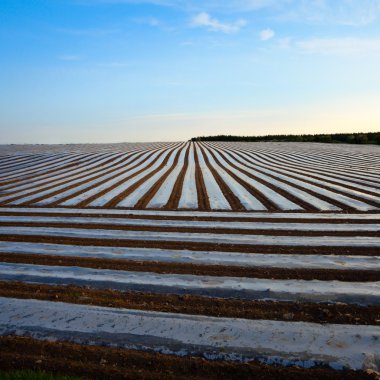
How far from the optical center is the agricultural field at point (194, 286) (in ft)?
11.5

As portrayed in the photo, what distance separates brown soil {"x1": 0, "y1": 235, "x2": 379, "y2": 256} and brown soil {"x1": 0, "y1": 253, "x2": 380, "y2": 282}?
31.2 inches

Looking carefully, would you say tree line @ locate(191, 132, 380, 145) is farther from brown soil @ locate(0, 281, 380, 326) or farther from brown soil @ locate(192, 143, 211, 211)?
brown soil @ locate(0, 281, 380, 326)

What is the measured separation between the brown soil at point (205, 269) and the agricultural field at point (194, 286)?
0.03 meters

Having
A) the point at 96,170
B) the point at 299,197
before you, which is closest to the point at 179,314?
the point at 299,197

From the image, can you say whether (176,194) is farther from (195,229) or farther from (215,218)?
(195,229)

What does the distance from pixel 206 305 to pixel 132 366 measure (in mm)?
1321

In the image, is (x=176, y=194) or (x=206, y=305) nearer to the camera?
(x=206, y=305)

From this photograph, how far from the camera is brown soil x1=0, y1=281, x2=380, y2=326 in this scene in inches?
164

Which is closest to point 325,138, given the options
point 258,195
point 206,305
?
point 258,195

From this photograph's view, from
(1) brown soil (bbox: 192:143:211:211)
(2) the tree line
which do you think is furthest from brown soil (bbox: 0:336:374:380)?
(2) the tree line

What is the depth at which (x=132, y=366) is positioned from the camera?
3.39 meters

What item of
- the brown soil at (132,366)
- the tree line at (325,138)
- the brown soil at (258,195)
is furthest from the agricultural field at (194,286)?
the tree line at (325,138)

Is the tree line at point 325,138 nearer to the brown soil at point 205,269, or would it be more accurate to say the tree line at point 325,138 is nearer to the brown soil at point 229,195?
the brown soil at point 229,195

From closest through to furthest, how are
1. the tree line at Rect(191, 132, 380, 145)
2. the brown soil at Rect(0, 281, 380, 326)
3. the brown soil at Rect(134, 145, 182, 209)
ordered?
the brown soil at Rect(0, 281, 380, 326) < the brown soil at Rect(134, 145, 182, 209) < the tree line at Rect(191, 132, 380, 145)
